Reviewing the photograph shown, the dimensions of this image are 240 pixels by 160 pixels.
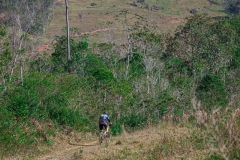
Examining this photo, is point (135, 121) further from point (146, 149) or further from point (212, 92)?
point (146, 149)

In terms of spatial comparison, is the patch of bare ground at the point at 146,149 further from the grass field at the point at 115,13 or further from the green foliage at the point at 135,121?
the grass field at the point at 115,13

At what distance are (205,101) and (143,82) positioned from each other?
3.84 meters

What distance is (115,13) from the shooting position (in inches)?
2286

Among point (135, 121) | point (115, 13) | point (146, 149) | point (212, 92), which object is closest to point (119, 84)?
point (135, 121)

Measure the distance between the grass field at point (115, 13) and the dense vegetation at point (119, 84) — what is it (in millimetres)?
20681

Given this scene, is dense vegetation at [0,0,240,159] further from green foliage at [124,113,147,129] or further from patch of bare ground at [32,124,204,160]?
patch of bare ground at [32,124,204,160]

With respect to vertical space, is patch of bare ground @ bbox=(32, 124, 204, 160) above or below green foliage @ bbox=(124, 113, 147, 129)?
above

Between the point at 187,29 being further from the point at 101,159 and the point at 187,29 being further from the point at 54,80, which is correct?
the point at 101,159

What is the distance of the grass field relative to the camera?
51.4 metres

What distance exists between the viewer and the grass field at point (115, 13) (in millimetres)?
51406

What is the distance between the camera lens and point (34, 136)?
14.3m

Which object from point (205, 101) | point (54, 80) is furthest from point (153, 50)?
point (54, 80)

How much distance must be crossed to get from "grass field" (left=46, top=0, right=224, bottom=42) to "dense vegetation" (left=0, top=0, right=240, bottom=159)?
2068 cm

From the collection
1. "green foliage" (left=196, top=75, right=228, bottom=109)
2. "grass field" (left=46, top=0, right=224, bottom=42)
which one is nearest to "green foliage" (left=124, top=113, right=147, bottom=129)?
"green foliage" (left=196, top=75, right=228, bottom=109)
